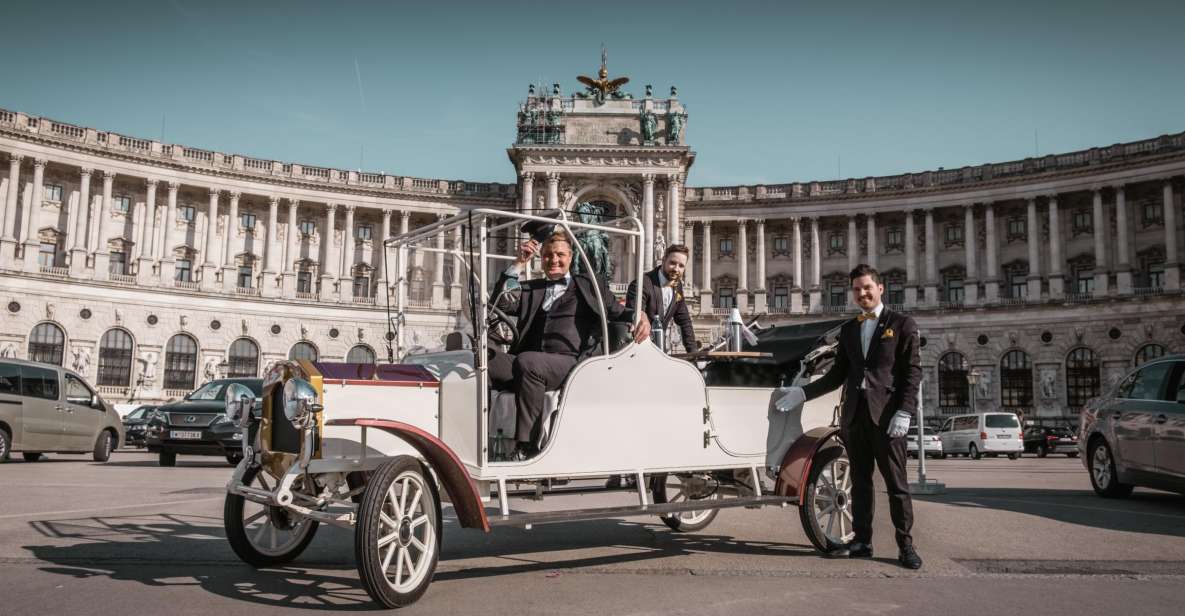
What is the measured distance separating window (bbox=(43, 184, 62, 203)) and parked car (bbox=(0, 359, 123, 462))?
3462 centimetres

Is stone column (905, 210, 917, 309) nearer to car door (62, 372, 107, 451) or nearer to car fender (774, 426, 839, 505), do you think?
car door (62, 372, 107, 451)

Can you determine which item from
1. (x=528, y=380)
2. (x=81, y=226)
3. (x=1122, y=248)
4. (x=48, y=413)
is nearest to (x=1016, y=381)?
(x=1122, y=248)

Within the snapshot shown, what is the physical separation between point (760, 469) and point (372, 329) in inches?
1817

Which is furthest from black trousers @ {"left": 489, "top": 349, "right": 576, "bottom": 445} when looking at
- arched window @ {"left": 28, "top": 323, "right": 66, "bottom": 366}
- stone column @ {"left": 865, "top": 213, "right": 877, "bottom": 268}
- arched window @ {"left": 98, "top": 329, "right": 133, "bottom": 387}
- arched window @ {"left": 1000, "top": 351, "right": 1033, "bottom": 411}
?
stone column @ {"left": 865, "top": 213, "right": 877, "bottom": 268}

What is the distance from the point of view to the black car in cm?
1605

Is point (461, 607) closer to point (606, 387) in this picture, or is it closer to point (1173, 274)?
point (606, 387)

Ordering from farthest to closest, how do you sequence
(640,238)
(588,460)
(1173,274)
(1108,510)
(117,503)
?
(1173,274), (1108,510), (117,503), (640,238), (588,460)

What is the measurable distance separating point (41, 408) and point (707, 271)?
42581 mm

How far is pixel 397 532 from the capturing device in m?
4.70

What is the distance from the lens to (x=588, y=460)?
563 centimetres

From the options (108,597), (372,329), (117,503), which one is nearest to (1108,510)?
(108,597)

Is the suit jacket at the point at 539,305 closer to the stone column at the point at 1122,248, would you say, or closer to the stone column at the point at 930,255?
the stone column at the point at 1122,248

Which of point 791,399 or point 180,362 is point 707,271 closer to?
point 180,362

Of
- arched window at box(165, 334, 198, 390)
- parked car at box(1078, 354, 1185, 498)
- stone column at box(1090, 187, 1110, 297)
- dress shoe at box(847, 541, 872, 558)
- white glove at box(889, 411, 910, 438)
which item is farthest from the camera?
stone column at box(1090, 187, 1110, 297)
